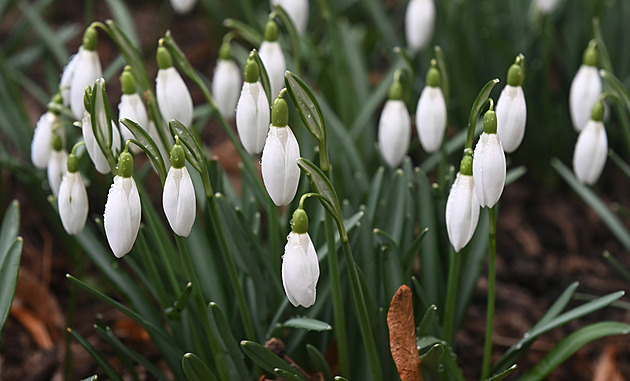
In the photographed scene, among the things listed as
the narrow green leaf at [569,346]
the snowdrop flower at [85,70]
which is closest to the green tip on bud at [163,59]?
the snowdrop flower at [85,70]

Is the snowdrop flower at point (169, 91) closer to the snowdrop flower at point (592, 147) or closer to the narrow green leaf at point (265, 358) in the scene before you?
the narrow green leaf at point (265, 358)

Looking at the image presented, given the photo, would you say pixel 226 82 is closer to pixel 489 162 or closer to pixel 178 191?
pixel 178 191

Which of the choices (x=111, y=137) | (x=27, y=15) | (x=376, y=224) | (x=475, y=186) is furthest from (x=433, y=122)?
(x=27, y=15)

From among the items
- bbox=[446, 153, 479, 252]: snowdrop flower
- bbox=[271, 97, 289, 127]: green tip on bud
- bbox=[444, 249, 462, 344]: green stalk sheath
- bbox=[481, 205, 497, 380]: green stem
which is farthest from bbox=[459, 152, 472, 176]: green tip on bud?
bbox=[271, 97, 289, 127]: green tip on bud

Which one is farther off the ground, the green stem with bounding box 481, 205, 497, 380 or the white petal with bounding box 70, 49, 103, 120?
the white petal with bounding box 70, 49, 103, 120

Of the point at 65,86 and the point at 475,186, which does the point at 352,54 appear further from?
the point at 475,186

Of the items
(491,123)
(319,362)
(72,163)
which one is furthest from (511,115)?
(72,163)

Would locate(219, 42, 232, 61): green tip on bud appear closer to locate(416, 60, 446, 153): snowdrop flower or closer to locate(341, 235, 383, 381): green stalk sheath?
locate(416, 60, 446, 153): snowdrop flower
